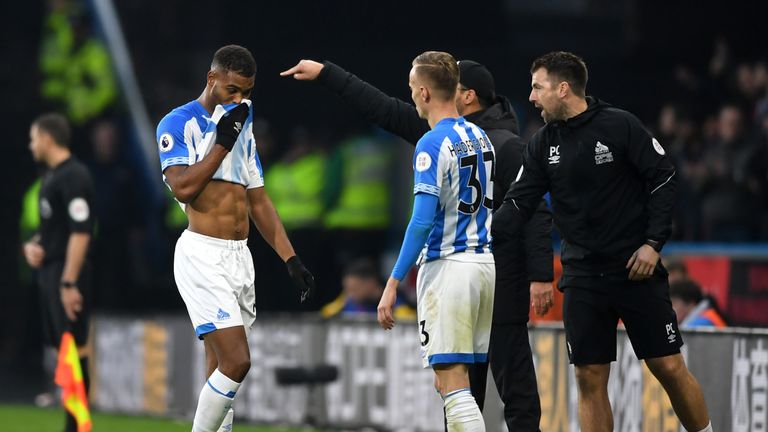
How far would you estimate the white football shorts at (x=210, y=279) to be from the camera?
23.5ft

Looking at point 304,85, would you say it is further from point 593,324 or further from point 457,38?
point 593,324

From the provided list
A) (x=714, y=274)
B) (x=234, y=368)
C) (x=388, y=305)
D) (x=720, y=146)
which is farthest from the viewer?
(x=720, y=146)

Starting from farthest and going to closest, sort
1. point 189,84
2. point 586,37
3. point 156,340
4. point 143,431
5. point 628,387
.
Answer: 1. point 189,84
2. point 586,37
3. point 156,340
4. point 143,431
5. point 628,387

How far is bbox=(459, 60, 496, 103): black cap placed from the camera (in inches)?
300

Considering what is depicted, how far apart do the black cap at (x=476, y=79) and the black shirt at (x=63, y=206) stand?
3.46 meters

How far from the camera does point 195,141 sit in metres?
7.27

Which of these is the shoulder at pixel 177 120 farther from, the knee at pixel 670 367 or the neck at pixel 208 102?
the knee at pixel 670 367

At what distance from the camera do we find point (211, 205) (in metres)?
7.25

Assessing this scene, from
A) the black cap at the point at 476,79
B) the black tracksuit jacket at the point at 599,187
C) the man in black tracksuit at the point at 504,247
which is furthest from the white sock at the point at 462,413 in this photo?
the black cap at the point at 476,79

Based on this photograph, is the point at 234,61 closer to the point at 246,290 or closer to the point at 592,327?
the point at 246,290

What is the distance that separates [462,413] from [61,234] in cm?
435

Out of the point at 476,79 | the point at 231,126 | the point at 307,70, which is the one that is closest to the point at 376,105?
the point at 307,70

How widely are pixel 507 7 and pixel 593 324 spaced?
10260 millimetres

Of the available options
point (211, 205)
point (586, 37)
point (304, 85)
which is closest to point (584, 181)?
point (211, 205)
